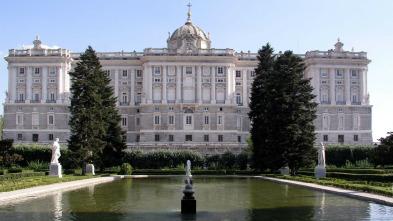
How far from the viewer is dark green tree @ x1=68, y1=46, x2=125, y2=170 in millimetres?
40594

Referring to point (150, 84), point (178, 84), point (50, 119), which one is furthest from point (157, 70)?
point (50, 119)

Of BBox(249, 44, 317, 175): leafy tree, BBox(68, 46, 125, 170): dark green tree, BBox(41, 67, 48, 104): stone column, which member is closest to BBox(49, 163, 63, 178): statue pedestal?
BBox(68, 46, 125, 170): dark green tree

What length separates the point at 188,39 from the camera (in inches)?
2707

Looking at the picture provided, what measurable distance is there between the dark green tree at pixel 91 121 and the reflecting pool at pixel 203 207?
57.6ft

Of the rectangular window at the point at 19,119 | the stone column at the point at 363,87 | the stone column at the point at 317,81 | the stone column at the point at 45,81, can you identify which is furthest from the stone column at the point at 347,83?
the rectangular window at the point at 19,119

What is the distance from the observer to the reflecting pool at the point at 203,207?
619 inches

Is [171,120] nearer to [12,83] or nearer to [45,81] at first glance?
[45,81]

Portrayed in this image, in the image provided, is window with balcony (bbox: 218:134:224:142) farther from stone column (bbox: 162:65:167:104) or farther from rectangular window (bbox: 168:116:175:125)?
stone column (bbox: 162:65:167:104)

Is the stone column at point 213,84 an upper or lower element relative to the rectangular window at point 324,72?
lower

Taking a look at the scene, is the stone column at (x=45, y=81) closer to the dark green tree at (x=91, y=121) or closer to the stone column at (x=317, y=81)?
the dark green tree at (x=91, y=121)

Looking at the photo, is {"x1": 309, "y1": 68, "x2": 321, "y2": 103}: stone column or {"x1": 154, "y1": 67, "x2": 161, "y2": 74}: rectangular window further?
{"x1": 309, "y1": 68, "x2": 321, "y2": 103}: stone column

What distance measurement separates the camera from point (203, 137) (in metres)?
66.2

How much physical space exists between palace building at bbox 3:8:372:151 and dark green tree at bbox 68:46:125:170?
60.7ft

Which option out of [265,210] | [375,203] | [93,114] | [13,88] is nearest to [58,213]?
[265,210]
